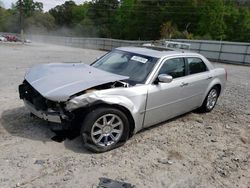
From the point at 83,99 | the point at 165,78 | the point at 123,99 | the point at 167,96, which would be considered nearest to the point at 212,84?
the point at 167,96

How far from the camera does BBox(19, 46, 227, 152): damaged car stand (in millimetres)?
3773

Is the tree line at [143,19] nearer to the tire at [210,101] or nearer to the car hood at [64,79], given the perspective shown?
the tire at [210,101]

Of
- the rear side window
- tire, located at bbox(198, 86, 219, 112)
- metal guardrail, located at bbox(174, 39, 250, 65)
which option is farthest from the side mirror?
metal guardrail, located at bbox(174, 39, 250, 65)

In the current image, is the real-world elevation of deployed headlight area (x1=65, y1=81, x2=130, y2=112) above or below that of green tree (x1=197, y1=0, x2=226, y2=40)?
below

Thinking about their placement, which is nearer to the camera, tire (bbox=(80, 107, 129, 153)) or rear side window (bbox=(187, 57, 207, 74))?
tire (bbox=(80, 107, 129, 153))

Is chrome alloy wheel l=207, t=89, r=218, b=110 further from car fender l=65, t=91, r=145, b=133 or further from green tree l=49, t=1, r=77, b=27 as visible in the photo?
green tree l=49, t=1, r=77, b=27

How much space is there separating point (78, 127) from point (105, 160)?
2.07ft

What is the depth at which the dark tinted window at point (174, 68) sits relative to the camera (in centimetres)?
476

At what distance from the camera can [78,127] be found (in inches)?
156

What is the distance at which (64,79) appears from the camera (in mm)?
4113

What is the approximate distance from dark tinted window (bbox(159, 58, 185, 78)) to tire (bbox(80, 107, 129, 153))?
3.97 ft

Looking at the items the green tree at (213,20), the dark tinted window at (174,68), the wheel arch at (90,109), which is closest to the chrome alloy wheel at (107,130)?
the wheel arch at (90,109)

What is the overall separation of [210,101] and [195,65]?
3.47 feet

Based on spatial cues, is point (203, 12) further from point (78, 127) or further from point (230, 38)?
point (78, 127)
